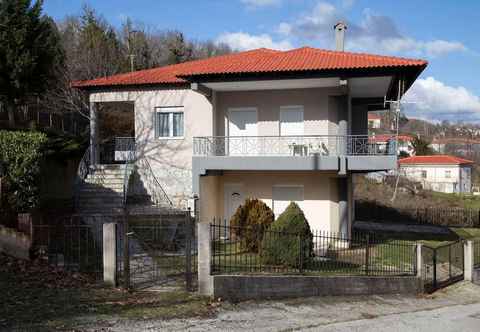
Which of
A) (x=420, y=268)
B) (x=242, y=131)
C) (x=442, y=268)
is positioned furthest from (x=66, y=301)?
(x=442, y=268)

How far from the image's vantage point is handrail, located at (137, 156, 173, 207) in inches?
766

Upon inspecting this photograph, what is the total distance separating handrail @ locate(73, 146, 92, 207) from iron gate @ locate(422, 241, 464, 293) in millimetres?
11566

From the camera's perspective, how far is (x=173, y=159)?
19.6m

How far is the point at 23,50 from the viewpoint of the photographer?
20.7 meters

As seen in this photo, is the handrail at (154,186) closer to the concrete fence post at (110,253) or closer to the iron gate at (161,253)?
the iron gate at (161,253)

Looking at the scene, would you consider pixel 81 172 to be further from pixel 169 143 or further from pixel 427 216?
pixel 427 216

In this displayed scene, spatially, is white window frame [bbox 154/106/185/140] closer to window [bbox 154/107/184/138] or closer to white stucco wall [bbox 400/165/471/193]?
window [bbox 154/107/184/138]

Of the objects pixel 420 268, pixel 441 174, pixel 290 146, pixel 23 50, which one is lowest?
pixel 420 268

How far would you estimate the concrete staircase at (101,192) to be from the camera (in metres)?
17.0

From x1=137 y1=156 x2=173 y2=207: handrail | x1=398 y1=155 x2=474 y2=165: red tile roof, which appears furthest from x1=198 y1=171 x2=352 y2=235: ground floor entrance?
x1=398 y1=155 x2=474 y2=165: red tile roof

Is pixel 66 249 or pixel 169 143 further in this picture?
pixel 169 143

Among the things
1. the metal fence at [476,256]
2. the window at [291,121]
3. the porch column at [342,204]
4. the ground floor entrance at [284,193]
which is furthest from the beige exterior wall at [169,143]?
the metal fence at [476,256]

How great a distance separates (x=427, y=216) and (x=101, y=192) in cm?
2167

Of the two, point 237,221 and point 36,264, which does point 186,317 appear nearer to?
point 36,264
